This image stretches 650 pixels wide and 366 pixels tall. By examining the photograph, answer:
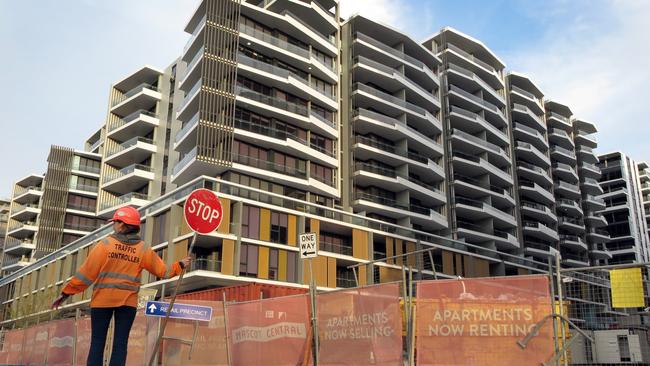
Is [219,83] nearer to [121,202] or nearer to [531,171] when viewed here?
[121,202]

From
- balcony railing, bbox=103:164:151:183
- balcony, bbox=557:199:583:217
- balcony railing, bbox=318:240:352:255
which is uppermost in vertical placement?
balcony, bbox=557:199:583:217

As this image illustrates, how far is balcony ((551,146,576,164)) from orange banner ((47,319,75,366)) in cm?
8081

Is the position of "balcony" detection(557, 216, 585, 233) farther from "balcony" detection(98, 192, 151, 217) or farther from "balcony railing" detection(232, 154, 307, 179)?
"balcony" detection(98, 192, 151, 217)

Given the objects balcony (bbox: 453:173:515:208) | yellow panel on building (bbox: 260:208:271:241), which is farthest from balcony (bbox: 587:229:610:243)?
yellow panel on building (bbox: 260:208:271:241)

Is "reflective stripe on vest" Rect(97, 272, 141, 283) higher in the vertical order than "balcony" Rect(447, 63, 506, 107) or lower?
lower

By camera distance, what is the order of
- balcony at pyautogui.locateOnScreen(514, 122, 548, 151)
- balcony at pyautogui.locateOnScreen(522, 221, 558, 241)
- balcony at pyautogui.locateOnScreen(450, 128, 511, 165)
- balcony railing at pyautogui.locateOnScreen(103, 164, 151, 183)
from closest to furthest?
balcony railing at pyautogui.locateOnScreen(103, 164, 151, 183) < balcony at pyautogui.locateOnScreen(450, 128, 511, 165) < balcony at pyautogui.locateOnScreen(522, 221, 558, 241) < balcony at pyautogui.locateOnScreen(514, 122, 548, 151)

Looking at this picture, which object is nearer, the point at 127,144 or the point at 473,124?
the point at 127,144

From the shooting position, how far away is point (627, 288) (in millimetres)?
7988

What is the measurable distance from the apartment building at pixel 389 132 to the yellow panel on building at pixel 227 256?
52.5 feet

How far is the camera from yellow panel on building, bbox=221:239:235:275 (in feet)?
135

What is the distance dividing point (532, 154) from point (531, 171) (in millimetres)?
2540

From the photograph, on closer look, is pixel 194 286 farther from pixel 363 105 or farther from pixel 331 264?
pixel 363 105

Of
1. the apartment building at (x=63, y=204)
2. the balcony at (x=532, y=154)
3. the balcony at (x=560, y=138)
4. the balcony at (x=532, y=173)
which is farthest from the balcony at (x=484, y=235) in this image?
the apartment building at (x=63, y=204)

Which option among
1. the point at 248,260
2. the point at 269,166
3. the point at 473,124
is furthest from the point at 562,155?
the point at 248,260
